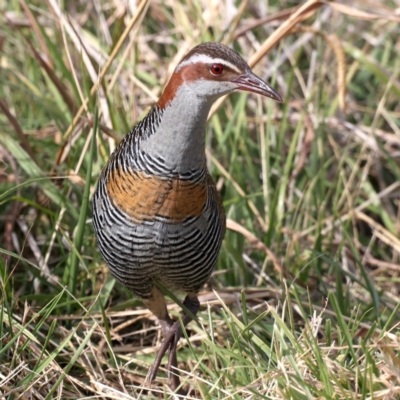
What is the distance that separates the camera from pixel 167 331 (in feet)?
11.8

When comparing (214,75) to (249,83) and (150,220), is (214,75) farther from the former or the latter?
(150,220)

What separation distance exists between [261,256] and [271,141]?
3.12 feet

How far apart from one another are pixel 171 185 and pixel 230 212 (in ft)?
3.92

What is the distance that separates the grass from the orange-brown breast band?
40 centimetres

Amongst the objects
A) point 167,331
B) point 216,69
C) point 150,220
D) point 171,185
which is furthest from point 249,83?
point 167,331

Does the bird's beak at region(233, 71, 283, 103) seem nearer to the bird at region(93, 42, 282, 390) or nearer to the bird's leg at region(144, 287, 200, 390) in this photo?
the bird at region(93, 42, 282, 390)

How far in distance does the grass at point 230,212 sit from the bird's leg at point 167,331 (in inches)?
3.4

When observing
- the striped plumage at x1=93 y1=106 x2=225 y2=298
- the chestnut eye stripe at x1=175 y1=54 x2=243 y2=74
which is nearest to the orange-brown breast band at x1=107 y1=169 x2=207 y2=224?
the striped plumage at x1=93 y1=106 x2=225 y2=298

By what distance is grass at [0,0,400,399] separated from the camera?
2955mm

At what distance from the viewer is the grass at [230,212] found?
9.70 feet

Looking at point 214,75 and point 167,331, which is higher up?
point 214,75

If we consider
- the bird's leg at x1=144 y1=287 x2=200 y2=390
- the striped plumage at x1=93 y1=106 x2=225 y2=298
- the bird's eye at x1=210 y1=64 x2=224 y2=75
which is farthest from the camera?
the bird's leg at x1=144 y1=287 x2=200 y2=390

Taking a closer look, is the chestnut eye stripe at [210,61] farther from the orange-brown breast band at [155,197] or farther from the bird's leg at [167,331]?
the bird's leg at [167,331]

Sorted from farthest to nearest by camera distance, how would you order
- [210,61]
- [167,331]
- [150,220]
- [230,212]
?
[230,212], [167,331], [150,220], [210,61]
